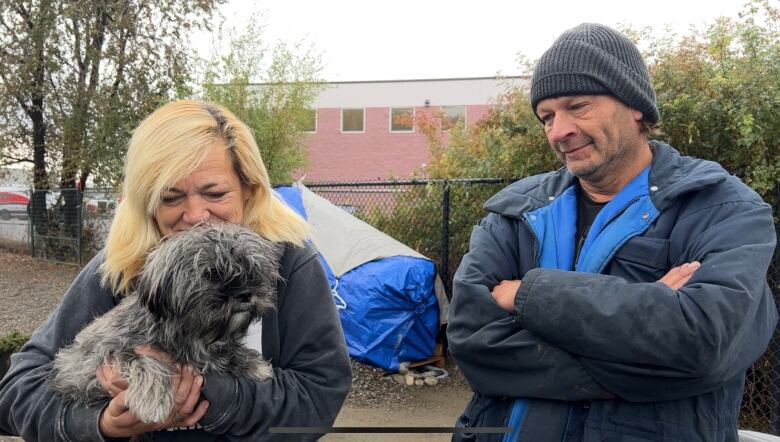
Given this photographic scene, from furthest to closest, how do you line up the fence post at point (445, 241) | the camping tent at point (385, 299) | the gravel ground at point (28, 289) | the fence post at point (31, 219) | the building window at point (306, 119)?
the fence post at point (31, 219) < the building window at point (306, 119) < the gravel ground at point (28, 289) < the fence post at point (445, 241) < the camping tent at point (385, 299)

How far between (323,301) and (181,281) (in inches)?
20.8

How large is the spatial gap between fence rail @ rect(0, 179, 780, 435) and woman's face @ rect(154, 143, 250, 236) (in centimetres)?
534

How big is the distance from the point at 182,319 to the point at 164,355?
22cm

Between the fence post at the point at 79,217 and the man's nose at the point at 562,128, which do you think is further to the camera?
the fence post at the point at 79,217

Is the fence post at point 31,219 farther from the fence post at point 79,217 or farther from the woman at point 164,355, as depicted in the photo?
the woman at point 164,355

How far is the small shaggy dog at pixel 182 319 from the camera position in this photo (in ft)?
6.67

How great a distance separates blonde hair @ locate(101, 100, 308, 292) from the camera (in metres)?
2.12

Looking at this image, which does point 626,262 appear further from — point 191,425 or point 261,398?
point 191,425

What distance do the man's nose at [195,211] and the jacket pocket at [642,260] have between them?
159cm

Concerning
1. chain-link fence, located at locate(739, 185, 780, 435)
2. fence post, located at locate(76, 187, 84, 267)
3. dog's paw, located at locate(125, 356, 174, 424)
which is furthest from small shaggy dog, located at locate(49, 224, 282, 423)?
fence post, located at locate(76, 187, 84, 267)

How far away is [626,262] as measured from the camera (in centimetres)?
227

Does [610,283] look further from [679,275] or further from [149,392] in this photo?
[149,392]

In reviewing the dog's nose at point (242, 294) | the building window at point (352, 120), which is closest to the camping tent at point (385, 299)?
the dog's nose at point (242, 294)

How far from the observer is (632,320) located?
6.60ft
